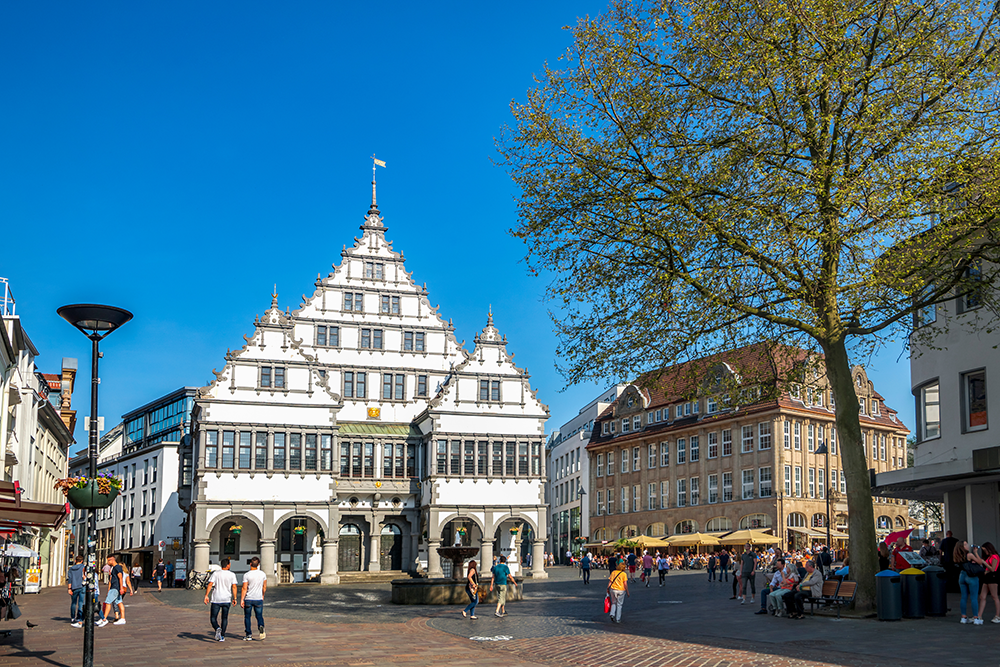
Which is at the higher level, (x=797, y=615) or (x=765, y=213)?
(x=765, y=213)

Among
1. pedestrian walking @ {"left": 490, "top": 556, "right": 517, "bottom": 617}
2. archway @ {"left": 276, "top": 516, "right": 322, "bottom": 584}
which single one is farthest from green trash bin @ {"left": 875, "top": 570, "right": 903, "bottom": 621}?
archway @ {"left": 276, "top": 516, "right": 322, "bottom": 584}

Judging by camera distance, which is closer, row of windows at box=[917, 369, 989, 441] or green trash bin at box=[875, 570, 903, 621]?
green trash bin at box=[875, 570, 903, 621]

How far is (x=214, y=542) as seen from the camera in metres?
52.4

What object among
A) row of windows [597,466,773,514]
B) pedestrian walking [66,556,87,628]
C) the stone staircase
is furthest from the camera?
row of windows [597,466,773,514]

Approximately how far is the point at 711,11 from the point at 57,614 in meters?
25.3

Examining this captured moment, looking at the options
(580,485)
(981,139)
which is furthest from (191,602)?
(580,485)

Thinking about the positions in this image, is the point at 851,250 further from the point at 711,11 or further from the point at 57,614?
the point at 57,614

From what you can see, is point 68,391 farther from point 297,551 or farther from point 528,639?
point 528,639

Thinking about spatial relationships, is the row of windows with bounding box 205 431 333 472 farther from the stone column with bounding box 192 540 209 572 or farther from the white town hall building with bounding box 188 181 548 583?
the stone column with bounding box 192 540 209 572

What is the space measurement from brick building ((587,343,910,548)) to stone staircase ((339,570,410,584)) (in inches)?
746

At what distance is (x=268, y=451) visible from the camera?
171 ft

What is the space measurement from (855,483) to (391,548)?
38305 mm

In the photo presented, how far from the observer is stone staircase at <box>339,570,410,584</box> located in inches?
2079

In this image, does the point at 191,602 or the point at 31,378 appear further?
the point at 31,378
